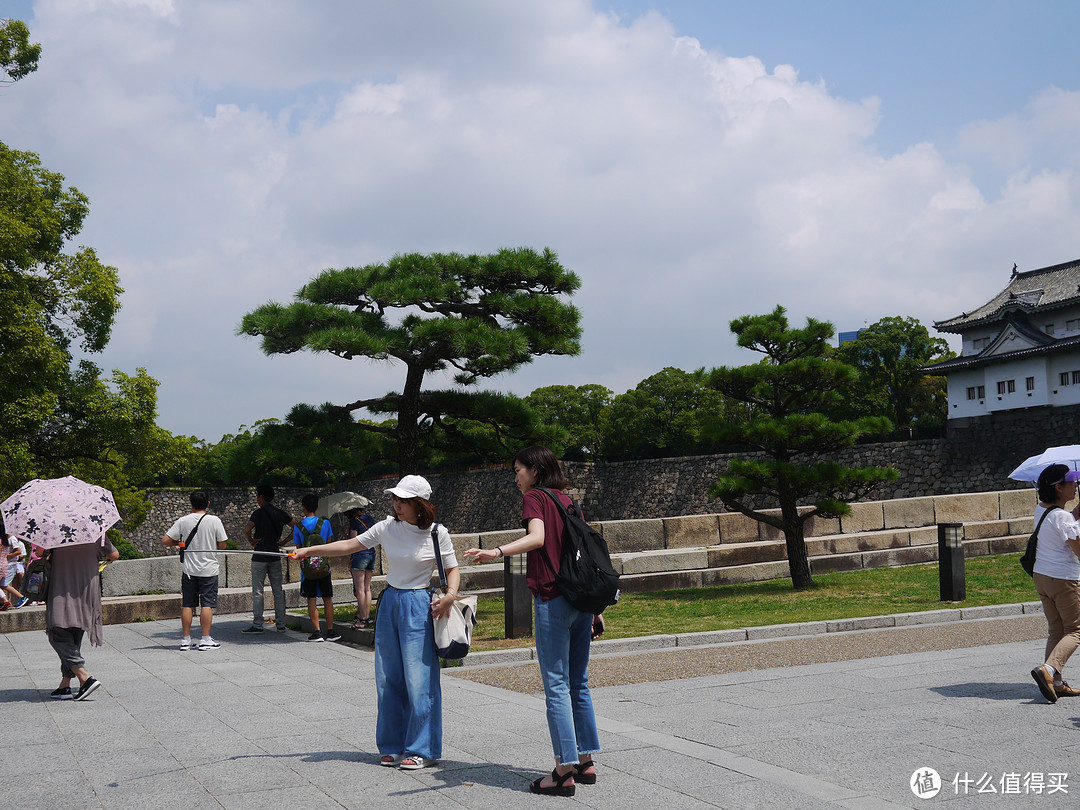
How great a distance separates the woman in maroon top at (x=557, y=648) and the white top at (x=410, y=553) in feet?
1.39

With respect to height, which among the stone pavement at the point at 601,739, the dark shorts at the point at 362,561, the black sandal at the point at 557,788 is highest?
the dark shorts at the point at 362,561

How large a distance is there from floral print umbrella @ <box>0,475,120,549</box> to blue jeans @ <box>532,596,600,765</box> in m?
3.79

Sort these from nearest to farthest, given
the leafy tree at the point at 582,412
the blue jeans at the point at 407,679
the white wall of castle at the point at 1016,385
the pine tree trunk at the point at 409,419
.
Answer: the blue jeans at the point at 407,679 < the pine tree trunk at the point at 409,419 < the white wall of castle at the point at 1016,385 < the leafy tree at the point at 582,412

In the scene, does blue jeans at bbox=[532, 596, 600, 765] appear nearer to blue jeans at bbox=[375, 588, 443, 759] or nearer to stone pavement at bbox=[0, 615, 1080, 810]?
stone pavement at bbox=[0, 615, 1080, 810]

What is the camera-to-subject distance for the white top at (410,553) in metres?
4.31

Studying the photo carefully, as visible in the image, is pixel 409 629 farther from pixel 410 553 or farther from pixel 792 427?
pixel 792 427

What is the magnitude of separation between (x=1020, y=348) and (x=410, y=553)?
120 ft

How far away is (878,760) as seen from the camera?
4176 mm

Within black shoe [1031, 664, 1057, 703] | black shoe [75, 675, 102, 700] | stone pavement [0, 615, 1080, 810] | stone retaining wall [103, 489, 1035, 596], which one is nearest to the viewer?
stone pavement [0, 615, 1080, 810]

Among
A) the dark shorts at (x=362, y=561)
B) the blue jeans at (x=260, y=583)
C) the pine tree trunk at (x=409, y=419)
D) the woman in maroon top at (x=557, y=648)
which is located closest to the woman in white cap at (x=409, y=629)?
the woman in maroon top at (x=557, y=648)

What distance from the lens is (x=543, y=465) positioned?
407 cm

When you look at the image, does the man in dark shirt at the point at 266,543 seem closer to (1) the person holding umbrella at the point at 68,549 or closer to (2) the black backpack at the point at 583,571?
(1) the person holding umbrella at the point at 68,549

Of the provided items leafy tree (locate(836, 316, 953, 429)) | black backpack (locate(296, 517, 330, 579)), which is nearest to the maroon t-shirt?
black backpack (locate(296, 517, 330, 579))

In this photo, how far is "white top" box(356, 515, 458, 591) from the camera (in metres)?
4.31
